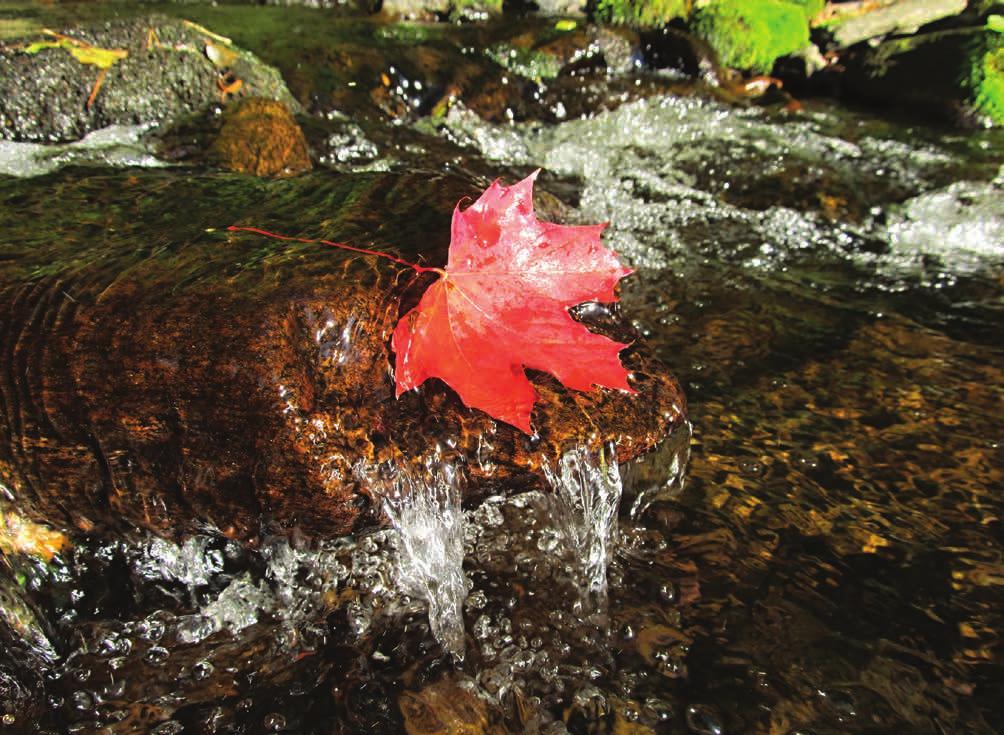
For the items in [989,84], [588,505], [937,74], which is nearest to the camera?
[588,505]

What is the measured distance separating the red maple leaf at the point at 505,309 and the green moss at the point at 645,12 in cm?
736

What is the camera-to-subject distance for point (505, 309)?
1.95 meters

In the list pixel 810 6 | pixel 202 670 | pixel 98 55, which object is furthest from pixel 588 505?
pixel 810 6

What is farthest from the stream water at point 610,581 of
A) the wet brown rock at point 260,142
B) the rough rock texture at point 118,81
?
the rough rock texture at point 118,81

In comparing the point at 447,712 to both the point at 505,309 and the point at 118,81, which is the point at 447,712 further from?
the point at 118,81

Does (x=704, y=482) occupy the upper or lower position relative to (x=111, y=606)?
upper

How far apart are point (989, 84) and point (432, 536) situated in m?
7.43

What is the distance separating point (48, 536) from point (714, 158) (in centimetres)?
531

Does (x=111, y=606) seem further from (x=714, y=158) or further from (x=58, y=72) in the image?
(x=714, y=158)

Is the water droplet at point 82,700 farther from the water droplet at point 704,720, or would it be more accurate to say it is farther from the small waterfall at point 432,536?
the water droplet at point 704,720

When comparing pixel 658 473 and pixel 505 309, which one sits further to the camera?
pixel 658 473

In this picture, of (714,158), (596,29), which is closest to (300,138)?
(714,158)

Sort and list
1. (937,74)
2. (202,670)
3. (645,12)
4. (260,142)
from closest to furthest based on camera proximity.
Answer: (202,670) < (260,142) < (937,74) < (645,12)

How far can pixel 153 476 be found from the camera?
79.0 inches
